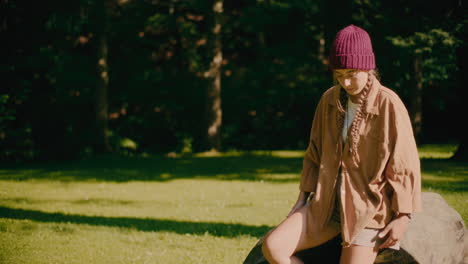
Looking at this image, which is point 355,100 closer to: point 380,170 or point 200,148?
point 380,170

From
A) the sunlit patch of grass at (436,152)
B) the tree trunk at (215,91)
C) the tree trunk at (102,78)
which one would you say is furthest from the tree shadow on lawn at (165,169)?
the sunlit patch of grass at (436,152)

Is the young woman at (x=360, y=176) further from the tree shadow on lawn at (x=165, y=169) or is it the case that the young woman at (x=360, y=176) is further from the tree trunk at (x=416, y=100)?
the tree trunk at (x=416, y=100)

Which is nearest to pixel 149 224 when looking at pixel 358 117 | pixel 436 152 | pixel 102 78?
pixel 358 117

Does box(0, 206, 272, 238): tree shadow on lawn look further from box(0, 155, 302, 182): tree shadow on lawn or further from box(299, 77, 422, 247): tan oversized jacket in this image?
box(299, 77, 422, 247): tan oversized jacket

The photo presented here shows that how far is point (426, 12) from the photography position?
13.7 metres

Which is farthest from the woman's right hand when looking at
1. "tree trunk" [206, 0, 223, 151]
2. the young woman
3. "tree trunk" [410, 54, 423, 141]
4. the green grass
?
"tree trunk" [410, 54, 423, 141]

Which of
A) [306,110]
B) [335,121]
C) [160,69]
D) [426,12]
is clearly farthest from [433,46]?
[160,69]

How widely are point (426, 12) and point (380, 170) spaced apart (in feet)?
38.7

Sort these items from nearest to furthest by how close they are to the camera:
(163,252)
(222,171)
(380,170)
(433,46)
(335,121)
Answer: (380,170) → (335,121) → (163,252) → (433,46) → (222,171)

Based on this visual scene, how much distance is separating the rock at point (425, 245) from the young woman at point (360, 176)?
35 cm

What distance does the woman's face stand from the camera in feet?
10.9

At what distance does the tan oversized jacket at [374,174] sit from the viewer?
3.26 meters

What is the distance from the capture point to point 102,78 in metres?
18.6

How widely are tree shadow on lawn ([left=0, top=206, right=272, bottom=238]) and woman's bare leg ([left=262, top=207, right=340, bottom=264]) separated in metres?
4.00
